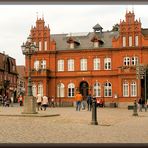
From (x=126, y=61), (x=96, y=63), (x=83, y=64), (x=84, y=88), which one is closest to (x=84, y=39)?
(x=83, y=64)

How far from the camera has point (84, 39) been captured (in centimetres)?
7038

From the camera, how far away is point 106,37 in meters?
69.6

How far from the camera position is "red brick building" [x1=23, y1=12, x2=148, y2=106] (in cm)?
6316

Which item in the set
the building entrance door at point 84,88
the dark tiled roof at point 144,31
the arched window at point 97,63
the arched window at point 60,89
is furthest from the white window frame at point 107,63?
the arched window at point 60,89

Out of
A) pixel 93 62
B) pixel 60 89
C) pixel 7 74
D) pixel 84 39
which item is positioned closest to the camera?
pixel 93 62

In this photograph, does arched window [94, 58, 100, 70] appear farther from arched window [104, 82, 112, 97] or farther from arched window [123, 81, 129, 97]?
arched window [123, 81, 129, 97]

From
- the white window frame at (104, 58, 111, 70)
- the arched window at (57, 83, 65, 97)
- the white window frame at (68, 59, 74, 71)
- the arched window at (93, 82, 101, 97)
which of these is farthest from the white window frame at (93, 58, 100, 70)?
the arched window at (57, 83, 65, 97)

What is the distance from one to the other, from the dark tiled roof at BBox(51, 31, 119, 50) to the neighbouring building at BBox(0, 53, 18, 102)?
79.2ft

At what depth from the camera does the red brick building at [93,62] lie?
2486 inches

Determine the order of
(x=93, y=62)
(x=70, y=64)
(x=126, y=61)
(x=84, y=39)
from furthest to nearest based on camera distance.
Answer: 1. (x=84, y=39)
2. (x=70, y=64)
3. (x=93, y=62)
4. (x=126, y=61)

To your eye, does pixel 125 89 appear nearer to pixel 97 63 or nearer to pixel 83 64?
pixel 97 63

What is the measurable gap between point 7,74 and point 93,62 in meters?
39.6

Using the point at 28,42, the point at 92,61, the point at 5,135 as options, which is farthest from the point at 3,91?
the point at 5,135

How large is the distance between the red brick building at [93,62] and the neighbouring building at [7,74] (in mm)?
24688
